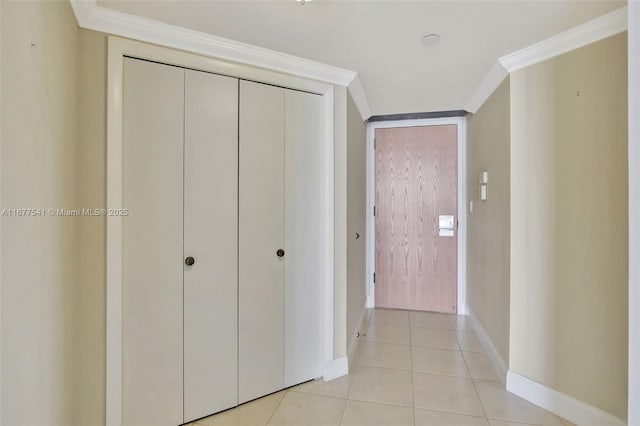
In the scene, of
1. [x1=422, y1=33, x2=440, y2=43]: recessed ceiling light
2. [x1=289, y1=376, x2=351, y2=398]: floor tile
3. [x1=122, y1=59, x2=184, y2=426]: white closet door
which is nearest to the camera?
[x1=122, y1=59, x2=184, y2=426]: white closet door

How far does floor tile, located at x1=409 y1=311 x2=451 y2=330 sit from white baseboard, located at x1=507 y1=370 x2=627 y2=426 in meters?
1.12

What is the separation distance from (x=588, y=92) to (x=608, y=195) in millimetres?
573

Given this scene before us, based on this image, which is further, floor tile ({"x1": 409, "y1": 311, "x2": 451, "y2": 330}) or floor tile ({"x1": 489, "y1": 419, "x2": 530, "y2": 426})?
floor tile ({"x1": 409, "y1": 311, "x2": 451, "y2": 330})

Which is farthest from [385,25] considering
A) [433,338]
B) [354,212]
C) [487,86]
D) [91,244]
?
[433,338]

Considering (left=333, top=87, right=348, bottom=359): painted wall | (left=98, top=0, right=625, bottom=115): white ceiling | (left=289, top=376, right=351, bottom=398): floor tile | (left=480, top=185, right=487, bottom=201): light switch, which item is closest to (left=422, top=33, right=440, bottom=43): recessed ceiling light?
(left=98, top=0, right=625, bottom=115): white ceiling

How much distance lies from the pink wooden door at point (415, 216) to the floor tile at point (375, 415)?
1868mm

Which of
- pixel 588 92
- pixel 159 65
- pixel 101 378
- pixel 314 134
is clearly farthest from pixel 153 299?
pixel 588 92

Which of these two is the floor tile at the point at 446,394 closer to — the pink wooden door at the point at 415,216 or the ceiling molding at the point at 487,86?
the pink wooden door at the point at 415,216

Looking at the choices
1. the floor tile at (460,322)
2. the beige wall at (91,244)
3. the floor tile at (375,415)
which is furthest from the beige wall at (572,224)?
the beige wall at (91,244)

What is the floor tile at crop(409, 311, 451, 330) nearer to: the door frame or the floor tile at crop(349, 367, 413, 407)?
the door frame

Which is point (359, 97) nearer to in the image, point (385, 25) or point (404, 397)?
point (385, 25)

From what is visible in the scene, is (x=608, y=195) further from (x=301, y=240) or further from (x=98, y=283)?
(x=98, y=283)

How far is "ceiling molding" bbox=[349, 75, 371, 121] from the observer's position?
2360 mm

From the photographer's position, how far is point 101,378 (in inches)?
60.1
